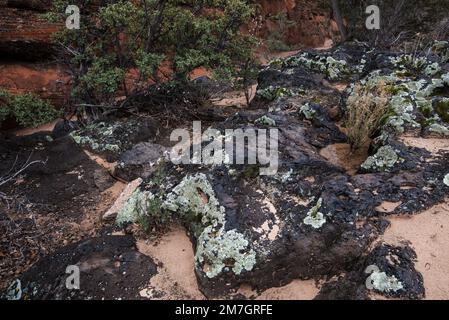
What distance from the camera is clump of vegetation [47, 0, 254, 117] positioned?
586cm

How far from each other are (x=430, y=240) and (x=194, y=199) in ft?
6.68

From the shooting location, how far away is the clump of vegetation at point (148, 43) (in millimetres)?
5859

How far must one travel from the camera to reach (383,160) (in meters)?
3.74

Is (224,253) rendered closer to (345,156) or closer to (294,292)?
(294,292)

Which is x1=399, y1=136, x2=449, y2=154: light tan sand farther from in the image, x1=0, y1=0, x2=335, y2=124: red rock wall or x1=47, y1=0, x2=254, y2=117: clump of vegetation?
x1=0, y1=0, x2=335, y2=124: red rock wall

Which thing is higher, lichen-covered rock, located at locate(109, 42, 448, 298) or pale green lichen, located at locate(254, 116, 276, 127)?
pale green lichen, located at locate(254, 116, 276, 127)

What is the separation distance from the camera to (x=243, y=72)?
22.6 ft

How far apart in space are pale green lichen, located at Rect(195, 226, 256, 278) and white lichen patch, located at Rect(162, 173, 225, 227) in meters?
0.27

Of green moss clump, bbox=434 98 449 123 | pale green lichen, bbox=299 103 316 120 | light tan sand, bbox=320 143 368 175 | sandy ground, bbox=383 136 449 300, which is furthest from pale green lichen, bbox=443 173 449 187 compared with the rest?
pale green lichen, bbox=299 103 316 120
